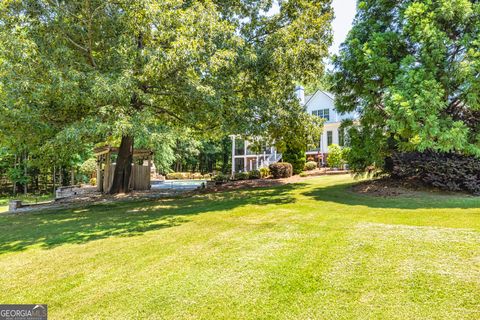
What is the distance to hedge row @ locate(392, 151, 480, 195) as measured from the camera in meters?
9.99

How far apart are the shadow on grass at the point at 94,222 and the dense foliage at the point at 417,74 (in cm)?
450

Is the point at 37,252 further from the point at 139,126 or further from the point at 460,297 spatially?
the point at 460,297

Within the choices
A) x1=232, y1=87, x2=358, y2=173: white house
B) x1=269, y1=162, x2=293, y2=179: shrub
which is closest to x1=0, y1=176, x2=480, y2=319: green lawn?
x1=269, y1=162, x2=293, y2=179: shrub

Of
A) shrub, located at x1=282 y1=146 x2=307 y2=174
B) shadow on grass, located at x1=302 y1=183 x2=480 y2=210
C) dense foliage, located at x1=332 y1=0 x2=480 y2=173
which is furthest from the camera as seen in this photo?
shrub, located at x1=282 y1=146 x2=307 y2=174

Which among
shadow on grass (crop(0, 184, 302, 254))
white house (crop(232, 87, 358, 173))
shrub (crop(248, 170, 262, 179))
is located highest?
white house (crop(232, 87, 358, 173))

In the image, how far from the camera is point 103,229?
709cm

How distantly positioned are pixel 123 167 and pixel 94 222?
655cm

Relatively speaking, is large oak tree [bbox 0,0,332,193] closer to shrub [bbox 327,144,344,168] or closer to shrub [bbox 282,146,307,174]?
shrub [bbox 282,146,307,174]

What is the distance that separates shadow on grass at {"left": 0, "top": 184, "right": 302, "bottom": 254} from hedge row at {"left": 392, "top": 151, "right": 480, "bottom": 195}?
16.3 feet

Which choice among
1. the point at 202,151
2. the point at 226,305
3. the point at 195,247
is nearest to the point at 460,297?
the point at 226,305

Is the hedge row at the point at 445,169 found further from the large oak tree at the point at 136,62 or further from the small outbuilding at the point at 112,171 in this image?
the small outbuilding at the point at 112,171

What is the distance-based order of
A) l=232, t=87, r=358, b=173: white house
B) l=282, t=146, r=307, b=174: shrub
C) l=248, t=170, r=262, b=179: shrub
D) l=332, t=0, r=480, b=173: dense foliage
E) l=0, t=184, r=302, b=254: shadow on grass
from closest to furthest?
l=0, t=184, r=302, b=254: shadow on grass → l=332, t=0, r=480, b=173: dense foliage → l=248, t=170, r=262, b=179: shrub → l=282, t=146, r=307, b=174: shrub → l=232, t=87, r=358, b=173: white house

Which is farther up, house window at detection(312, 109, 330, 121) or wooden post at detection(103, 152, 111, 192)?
house window at detection(312, 109, 330, 121)

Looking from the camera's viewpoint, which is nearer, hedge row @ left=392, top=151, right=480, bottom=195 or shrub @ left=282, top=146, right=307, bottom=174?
hedge row @ left=392, top=151, right=480, bottom=195
